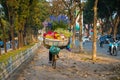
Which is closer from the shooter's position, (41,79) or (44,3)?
(41,79)

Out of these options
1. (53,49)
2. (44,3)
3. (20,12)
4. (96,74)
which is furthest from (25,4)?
(44,3)

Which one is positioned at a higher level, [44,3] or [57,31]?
[44,3]

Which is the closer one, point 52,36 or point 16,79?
point 16,79

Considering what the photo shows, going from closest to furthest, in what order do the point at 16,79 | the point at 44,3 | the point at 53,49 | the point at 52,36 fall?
the point at 16,79
the point at 52,36
the point at 53,49
the point at 44,3

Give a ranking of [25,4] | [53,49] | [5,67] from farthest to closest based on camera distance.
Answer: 1. [25,4]
2. [53,49]
3. [5,67]

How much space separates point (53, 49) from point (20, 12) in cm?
1920

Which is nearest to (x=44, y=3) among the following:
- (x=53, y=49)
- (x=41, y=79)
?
(x=53, y=49)

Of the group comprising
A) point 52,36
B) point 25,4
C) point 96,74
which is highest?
point 25,4

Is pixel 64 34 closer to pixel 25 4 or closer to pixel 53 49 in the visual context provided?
pixel 53 49

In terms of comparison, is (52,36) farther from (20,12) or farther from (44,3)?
(44,3)

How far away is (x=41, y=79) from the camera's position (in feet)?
52.2

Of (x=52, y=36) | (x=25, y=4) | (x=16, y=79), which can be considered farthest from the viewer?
(x=25, y=4)

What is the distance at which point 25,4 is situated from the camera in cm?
3841

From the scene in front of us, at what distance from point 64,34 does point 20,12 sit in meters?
20.3
